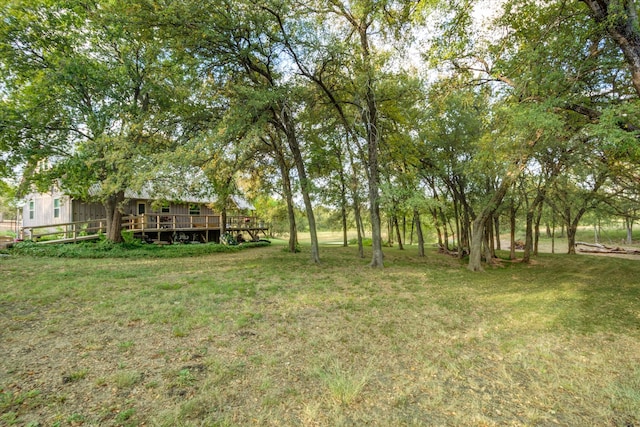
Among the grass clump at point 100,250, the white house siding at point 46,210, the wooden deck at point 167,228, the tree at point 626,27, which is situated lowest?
the grass clump at point 100,250

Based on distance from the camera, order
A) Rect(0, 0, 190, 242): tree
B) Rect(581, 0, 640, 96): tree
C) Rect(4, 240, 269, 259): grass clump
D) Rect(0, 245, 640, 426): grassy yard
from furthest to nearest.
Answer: Rect(4, 240, 269, 259): grass clump, Rect(0, 0, 190, 242): tree, Rect(581, 0, 640, 96): tree, Rect(0, 245, 640, 426): grassy yard

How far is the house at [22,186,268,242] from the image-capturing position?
1599 cm

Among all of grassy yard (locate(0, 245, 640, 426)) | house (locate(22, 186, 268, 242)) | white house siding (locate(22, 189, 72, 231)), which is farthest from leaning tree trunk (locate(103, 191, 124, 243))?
grassy yard (locate(0, 245, 640, 426))

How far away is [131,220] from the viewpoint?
722 inches

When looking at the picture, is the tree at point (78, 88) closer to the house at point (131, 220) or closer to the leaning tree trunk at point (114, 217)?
the leaning tree trunk at point (114, 217)

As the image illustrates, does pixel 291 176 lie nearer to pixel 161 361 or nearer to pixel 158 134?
pixel 158 134

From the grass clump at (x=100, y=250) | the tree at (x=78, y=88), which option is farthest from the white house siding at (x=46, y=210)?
the tree at (x=78, y=88)

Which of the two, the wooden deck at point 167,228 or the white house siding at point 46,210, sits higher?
the white house siding at point 46,210

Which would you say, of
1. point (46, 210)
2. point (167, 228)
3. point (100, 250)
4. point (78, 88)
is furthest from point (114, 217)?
point (46, 210)

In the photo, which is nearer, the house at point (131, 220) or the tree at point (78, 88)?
the tree at point (78, 88)

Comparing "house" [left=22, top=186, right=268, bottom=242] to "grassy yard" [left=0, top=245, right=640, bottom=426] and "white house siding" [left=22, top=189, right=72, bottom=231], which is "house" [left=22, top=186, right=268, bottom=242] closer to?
"white house siding" [left=22, top=189, right=72, bottom=231]

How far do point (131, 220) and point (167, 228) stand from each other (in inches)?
84.9

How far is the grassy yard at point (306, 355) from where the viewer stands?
274cm

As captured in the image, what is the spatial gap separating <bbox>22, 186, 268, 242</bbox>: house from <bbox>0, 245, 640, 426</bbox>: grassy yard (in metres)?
8.15
